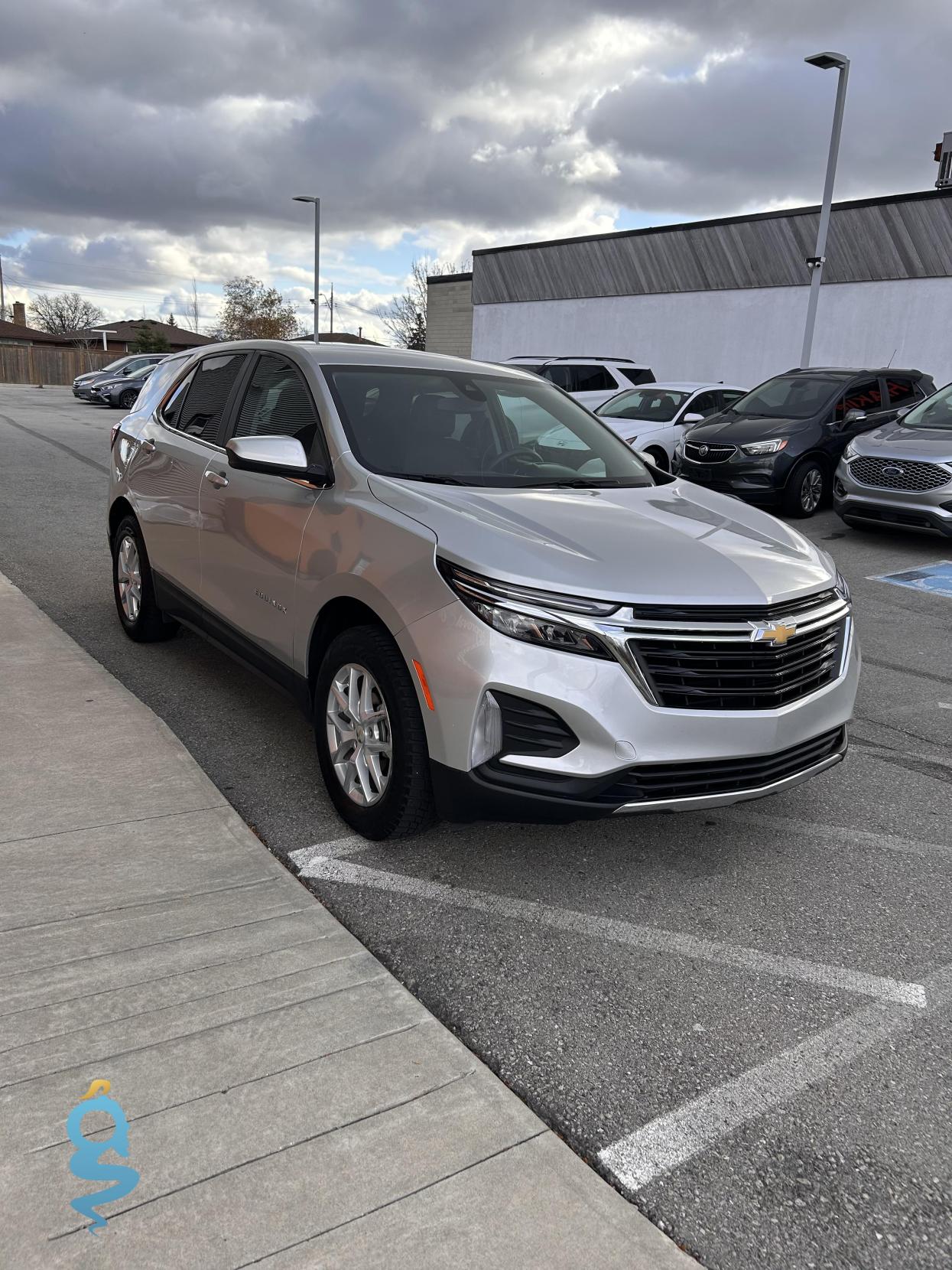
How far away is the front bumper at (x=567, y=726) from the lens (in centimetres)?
300

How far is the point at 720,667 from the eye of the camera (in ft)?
10.3

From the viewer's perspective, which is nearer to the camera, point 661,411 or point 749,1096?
point 749,1096

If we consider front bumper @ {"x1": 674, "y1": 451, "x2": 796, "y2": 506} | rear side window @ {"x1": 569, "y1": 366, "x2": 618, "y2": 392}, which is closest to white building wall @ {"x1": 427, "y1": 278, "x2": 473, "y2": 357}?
rear side window @ {"x1": 569, "y1": 366, "x2": 618, "y2": 392}

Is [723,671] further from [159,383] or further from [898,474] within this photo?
[898,474]

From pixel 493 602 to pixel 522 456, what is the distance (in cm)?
144

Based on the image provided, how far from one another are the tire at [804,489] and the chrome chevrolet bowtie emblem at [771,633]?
908 centimetres

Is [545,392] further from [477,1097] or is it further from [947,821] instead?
[477,1097]

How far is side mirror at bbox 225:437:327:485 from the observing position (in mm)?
3824

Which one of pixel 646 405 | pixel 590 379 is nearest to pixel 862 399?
pixel 646 405

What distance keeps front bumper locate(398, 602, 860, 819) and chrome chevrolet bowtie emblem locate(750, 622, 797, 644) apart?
0.23m

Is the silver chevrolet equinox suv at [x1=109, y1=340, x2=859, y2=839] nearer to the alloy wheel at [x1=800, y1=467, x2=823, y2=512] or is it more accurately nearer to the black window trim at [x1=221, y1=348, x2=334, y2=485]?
the black window trim at [x1=221, y1=348, x2=334, y2=485]

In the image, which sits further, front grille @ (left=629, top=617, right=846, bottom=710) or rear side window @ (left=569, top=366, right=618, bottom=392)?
rear side window @ (left=569, top=366, right=618, bottom=392)

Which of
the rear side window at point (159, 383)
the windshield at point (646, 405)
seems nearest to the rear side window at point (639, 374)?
the windshield at point (646, 405)

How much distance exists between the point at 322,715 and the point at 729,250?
80.6 ft
